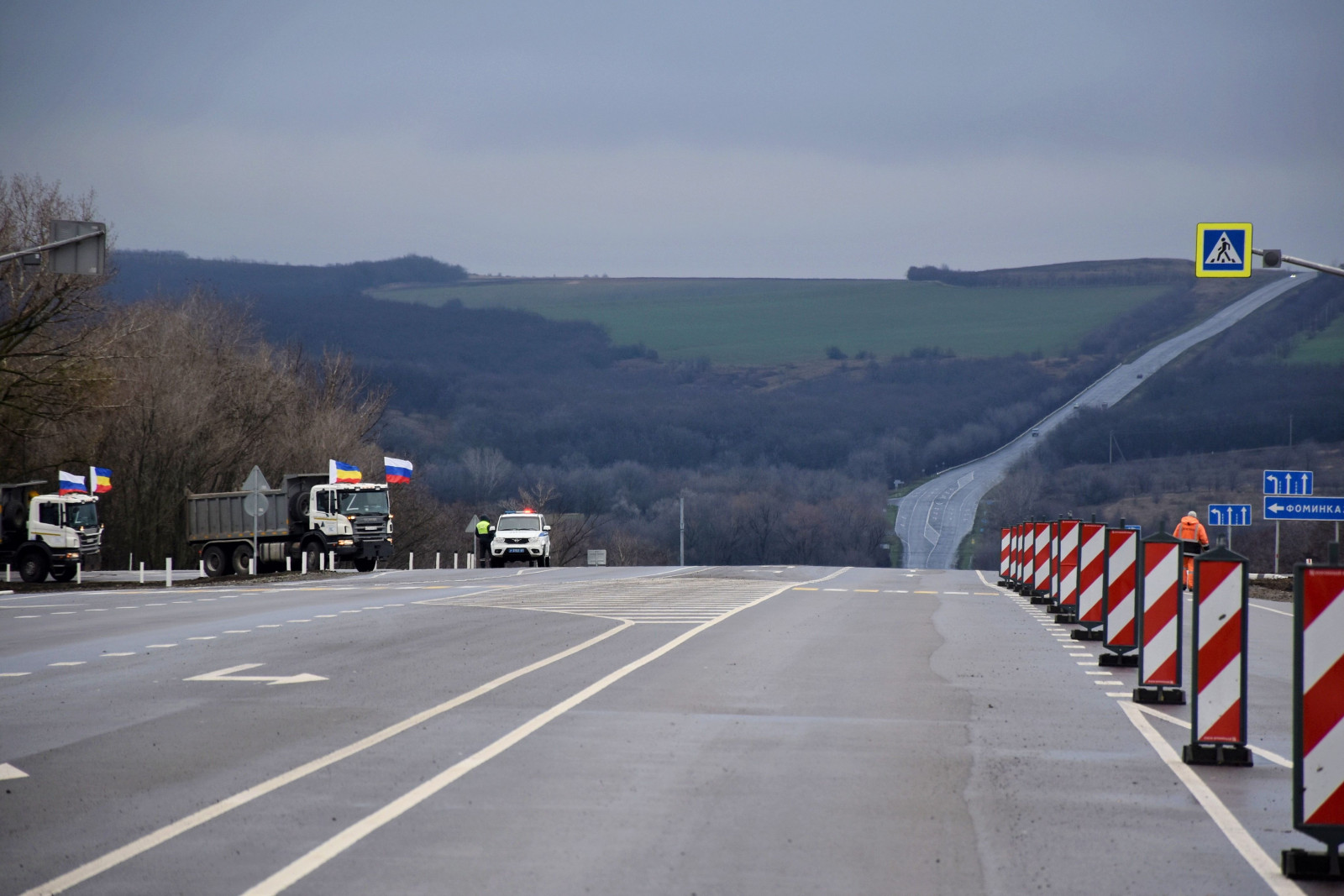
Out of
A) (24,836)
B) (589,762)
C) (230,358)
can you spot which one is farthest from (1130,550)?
(230,358)

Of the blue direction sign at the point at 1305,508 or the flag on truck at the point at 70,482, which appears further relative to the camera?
the flag on truck at the point at 70,482

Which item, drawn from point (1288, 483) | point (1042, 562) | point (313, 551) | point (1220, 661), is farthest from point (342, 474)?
point (1220, 661)

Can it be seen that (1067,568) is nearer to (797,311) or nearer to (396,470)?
(396,470)

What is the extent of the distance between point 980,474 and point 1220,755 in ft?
438

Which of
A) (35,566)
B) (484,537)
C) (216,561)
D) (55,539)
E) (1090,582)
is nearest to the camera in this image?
(1090,582)

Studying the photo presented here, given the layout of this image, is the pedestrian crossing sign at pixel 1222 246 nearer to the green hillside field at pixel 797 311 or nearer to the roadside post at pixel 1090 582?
the roadside post at pixel 1090 582

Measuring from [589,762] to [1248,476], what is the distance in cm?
12798

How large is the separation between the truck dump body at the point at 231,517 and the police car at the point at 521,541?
981 cm

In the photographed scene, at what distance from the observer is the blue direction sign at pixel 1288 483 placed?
50.7 meters

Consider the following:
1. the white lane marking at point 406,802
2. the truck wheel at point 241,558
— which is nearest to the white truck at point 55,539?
the truck wheel at point 241,558

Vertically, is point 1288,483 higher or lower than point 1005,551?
higher

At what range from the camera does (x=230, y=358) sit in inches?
3216

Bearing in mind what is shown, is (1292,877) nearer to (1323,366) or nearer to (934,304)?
(1323,366)

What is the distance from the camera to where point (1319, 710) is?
22.3 feet
